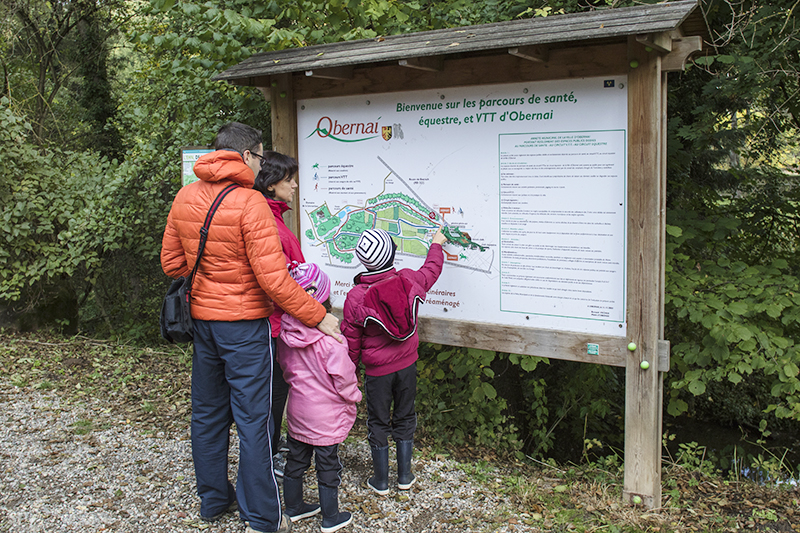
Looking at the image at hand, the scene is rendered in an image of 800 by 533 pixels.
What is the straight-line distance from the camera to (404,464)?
4.10m

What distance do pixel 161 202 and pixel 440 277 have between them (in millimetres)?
4345

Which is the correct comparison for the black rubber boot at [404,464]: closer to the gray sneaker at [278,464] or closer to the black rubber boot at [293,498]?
the black rubber boot at [293,498]

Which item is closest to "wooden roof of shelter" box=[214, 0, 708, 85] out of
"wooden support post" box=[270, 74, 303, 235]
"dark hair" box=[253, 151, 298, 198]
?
"wooden support post" box=[270, 74, 303, 235]

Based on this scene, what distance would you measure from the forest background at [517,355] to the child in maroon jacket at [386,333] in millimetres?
1218

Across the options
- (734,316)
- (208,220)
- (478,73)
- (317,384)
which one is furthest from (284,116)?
(734,316)

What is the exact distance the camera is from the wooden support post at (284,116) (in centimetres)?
474

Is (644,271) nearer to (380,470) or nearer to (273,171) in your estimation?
Result: (380,470)

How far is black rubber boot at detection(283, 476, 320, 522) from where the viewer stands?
144 inches

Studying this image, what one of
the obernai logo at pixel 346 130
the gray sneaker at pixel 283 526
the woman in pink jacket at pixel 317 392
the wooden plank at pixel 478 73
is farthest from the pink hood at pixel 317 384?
the wooden plank at pixel 478 73

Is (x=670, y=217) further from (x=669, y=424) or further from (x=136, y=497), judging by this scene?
(x=136, y=497)

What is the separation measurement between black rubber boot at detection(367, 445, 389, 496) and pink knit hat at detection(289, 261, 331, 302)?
1.12 m

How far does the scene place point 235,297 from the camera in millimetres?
3371

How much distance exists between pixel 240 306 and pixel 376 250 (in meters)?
0.81

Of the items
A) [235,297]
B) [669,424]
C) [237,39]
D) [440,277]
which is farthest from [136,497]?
[669,424]
